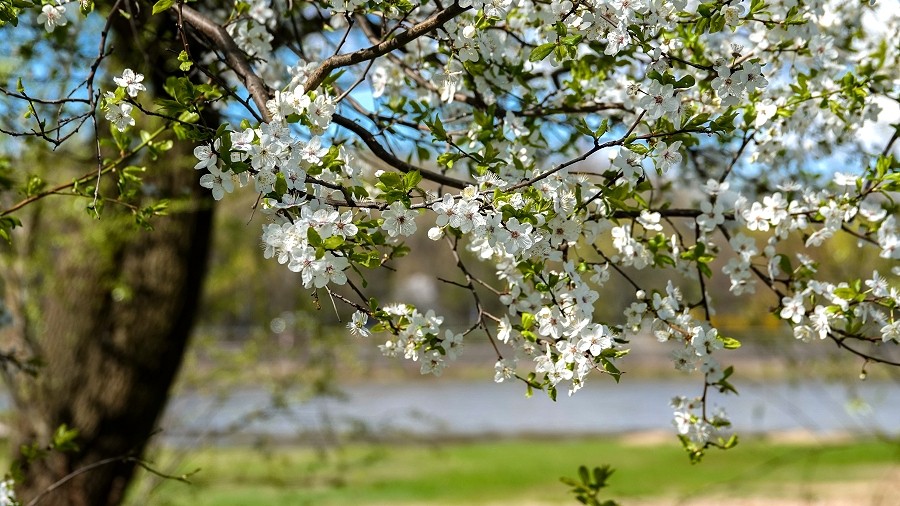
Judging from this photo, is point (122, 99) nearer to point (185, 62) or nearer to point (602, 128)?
point (185, 62)

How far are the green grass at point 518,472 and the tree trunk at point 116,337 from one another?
2591 millimetres

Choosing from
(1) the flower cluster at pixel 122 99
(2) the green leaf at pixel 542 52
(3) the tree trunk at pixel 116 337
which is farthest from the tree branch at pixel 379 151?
(3) the tree trunk at pixel 116 337

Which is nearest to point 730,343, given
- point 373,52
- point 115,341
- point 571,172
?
point 571,172

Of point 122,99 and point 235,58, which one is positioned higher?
point 235,58

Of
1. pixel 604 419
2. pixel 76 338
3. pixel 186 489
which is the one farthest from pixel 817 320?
pixel 604 419

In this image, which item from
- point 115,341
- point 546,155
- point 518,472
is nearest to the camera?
point 546,155

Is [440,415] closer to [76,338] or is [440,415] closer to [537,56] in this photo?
[76,338]

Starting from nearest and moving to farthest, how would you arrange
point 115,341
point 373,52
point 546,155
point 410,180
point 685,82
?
point 410,180, point 685,82, point 373,52, point 546,155, point 115,341

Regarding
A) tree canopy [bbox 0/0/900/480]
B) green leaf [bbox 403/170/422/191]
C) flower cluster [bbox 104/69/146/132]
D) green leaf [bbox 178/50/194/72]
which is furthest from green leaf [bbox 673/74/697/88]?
flower cluster [bbox 104/69/146/132]

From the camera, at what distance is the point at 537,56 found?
228cm

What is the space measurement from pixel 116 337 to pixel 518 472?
9.03 metres

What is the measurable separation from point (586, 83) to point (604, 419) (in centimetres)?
1938

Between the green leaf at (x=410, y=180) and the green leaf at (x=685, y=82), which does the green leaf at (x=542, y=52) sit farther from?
the green leaf at (x=410, y=180)

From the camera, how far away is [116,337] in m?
5.88
